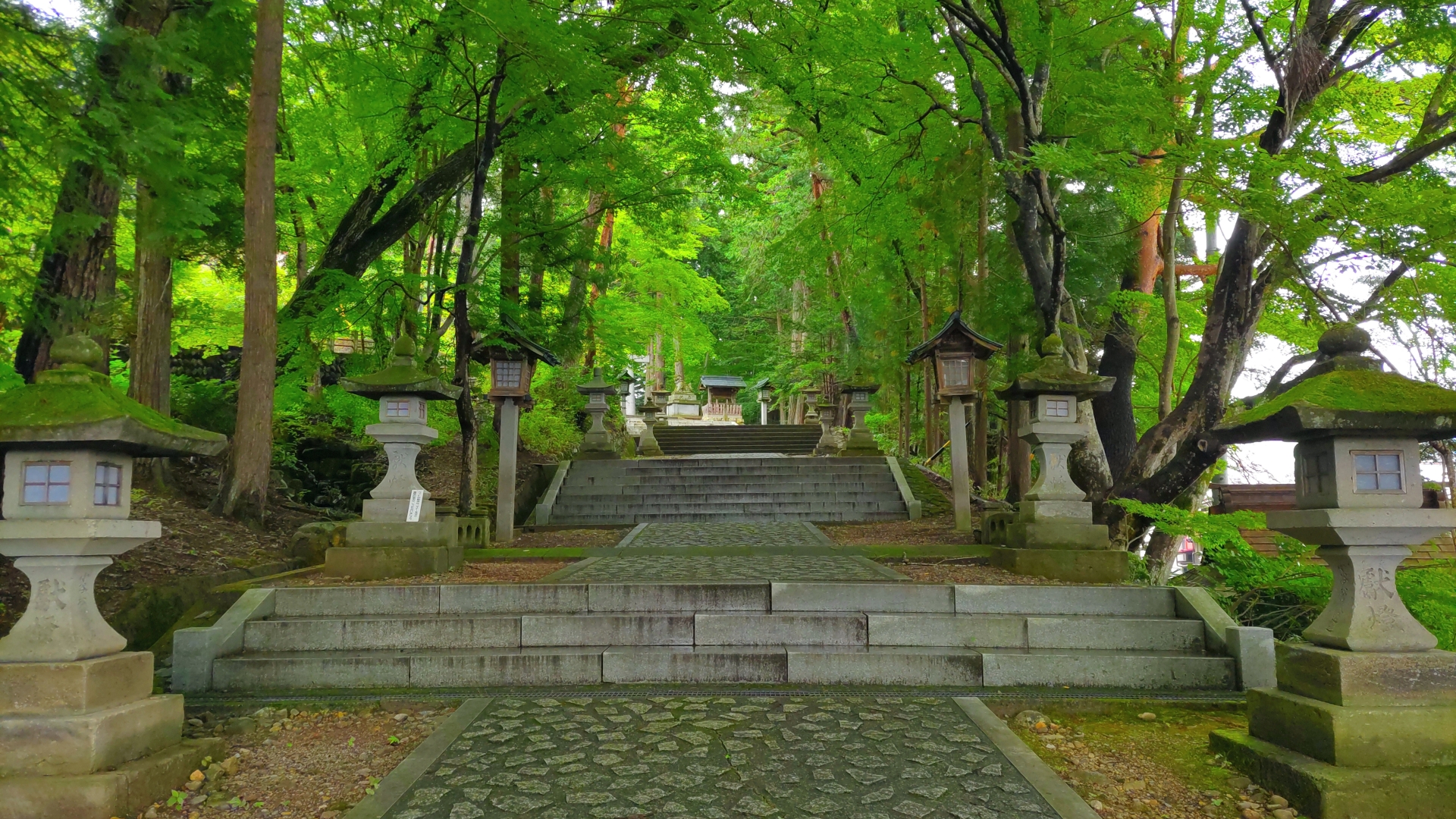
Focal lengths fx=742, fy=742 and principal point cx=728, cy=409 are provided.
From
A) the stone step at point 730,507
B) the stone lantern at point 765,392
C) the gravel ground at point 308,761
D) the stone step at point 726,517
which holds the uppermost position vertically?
the stone lantern at point 765,392

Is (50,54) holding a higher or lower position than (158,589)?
higher

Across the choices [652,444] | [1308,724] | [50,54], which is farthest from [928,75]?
[652,444]

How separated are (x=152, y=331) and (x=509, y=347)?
12.9 ft

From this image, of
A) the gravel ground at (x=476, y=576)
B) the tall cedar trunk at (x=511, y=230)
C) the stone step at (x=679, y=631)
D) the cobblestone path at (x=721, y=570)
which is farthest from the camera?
the tall cedar trunk at (x=511, y=230)

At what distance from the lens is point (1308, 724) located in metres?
3.68

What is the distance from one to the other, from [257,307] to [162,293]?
1.68m

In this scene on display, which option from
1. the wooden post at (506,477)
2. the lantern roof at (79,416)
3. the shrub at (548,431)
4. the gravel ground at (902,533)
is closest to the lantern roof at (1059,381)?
the gravel ground at (902,533)

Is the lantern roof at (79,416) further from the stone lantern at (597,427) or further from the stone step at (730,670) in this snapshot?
the stone lantern at (597,427)

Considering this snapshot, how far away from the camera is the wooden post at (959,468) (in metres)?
10.1

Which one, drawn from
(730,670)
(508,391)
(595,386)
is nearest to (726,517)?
(595,386)

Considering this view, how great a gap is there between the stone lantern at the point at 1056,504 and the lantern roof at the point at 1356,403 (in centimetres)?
294

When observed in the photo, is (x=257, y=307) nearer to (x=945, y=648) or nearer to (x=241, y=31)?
(x=241, y=31)

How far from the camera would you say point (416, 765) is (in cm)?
391

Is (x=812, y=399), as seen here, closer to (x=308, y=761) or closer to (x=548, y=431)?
(x=548, y=431)
